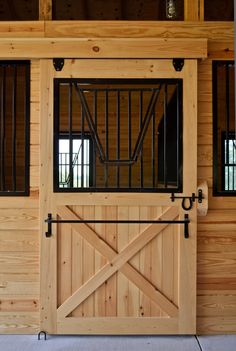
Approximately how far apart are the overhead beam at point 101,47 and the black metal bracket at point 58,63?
3 cm

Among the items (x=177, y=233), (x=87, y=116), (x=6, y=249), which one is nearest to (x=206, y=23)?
(x=87, y=116)

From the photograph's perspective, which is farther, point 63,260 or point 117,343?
point 63,260

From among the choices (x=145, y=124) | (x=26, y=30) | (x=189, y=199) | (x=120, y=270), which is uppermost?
(x=26, y=30)

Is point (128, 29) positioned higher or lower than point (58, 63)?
higher

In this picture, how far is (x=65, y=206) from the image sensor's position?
2.53 m

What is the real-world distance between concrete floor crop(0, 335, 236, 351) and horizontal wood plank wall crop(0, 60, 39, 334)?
0.13 m

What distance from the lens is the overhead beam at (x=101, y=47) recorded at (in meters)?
2.48

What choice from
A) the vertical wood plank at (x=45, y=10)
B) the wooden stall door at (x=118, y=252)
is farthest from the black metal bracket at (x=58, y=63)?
the vertical wood plank at (x=45, y=10)

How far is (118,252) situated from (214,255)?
2.27ft

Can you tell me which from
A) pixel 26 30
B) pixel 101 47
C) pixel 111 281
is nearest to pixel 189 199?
pixel 111 281

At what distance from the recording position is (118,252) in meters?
2.54

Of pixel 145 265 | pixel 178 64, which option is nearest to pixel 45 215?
pixel 145 265

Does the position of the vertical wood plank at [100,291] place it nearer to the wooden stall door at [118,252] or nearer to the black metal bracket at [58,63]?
the wooden stall door at [118,252]

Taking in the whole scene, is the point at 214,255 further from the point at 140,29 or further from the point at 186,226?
the point at 140,29
